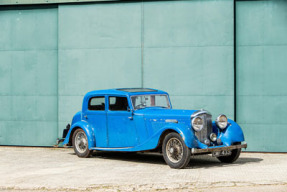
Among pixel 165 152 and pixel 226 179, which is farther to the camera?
pixel 165 152

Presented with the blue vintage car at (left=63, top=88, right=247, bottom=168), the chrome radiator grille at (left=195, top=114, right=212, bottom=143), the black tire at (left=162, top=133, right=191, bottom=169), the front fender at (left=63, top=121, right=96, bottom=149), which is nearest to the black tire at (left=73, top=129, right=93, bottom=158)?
the blue vintage car at (left=63, top=88, right=247, bottom=168)

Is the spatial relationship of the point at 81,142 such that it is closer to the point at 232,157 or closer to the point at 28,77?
the point at 232,157

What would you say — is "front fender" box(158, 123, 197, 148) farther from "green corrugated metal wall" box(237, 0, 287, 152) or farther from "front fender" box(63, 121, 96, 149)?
"green corrugated metal wall" box(237, 0, 287, 152)

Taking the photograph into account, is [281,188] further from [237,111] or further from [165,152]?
[237,111]

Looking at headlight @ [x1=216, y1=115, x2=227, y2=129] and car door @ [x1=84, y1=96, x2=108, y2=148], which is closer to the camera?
headlight @ [x1=216, y1=115, x2=227, y2=129]

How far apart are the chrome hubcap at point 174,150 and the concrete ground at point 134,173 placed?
0.86ft

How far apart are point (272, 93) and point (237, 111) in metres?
1.05

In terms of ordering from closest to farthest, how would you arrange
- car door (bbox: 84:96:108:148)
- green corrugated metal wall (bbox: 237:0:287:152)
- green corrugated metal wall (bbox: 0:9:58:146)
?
car door (bbox: 84:96:108:148) < green corrugated metal wall (bbox: 237:0:287:152) < green corrugated metal wall (bbox: 0:9:58:146)

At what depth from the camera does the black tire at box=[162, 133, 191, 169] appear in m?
9.09

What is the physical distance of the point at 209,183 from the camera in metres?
7.47

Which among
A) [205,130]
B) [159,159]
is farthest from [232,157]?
[159,159]

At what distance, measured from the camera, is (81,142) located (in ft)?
37.1

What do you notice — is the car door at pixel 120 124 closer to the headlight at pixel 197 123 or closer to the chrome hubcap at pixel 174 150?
the chrome hubcap at pixel 174 150

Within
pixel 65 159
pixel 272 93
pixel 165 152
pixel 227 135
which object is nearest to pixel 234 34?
pixel 272 93
